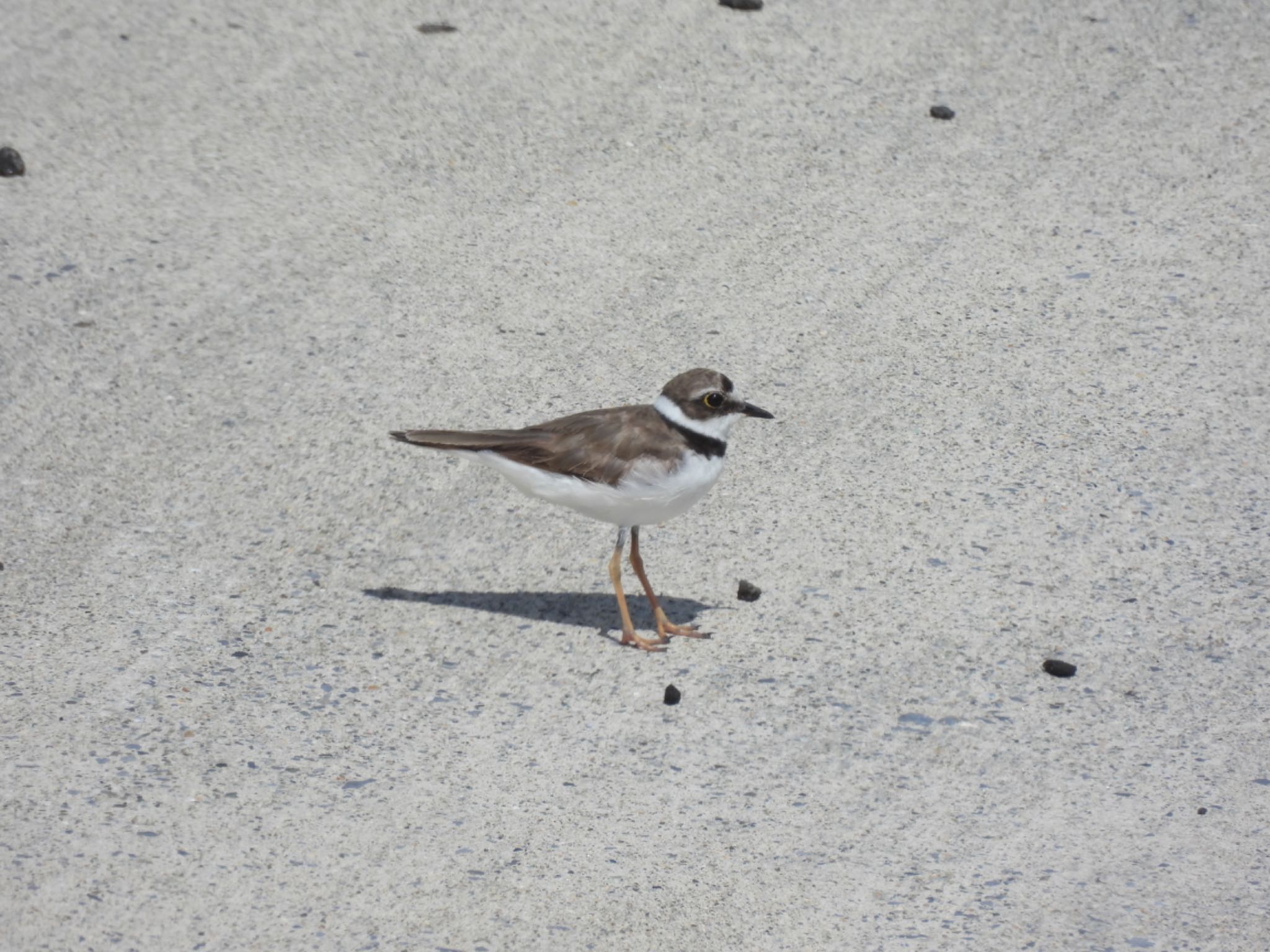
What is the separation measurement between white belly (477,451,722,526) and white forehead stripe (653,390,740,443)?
11 cm

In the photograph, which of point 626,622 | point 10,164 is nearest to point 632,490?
point 626,622

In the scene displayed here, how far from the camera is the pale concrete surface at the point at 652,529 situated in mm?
5203

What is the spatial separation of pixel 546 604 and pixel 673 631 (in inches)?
23.5

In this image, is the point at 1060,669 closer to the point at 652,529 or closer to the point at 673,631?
the point at 673,631

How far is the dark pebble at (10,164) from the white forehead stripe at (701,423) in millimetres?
4999

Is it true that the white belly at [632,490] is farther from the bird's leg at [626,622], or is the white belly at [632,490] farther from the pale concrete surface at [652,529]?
the pale concrete surface at [652,529]

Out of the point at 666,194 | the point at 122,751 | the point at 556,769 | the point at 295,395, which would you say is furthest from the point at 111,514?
the point at 666,194

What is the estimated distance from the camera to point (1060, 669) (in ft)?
20.0

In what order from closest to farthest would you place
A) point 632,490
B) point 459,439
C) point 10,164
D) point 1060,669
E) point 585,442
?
point 1060,669 < point 632,490 < point 585,442 < point 459,439 < point 10,164

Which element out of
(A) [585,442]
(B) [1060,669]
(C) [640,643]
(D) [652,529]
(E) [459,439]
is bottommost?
(D) [652,529]

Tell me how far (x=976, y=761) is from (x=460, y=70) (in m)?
6.51

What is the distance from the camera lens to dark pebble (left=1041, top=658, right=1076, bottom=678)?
6.09 metres

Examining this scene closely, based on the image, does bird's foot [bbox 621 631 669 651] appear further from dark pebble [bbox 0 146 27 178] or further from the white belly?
dark pebble [bbox 0 146 27 178]

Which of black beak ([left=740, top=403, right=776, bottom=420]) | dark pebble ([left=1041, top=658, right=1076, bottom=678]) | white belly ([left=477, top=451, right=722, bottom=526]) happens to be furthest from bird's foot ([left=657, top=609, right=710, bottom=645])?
dark pebble ([left=1041, top=658, right=1076, bottom=678])
